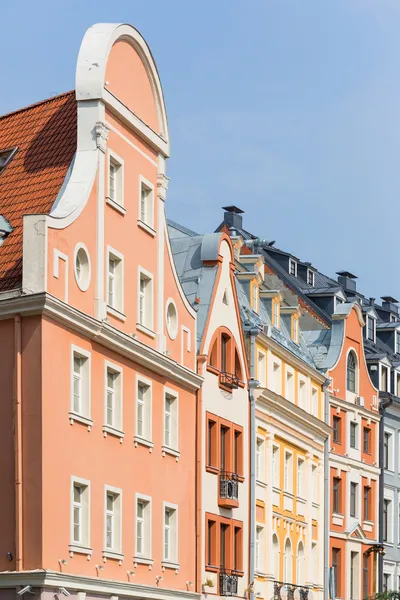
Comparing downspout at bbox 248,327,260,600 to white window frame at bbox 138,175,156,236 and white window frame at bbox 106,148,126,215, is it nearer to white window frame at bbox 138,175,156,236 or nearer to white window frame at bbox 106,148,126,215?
white window frame at bbox 138,175,156,236

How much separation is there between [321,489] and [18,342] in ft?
102

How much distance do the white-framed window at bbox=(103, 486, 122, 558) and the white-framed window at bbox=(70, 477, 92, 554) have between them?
1527 millimetres

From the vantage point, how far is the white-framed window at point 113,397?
4759cm

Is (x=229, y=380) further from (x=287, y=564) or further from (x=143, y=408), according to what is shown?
(x=287, y=564)

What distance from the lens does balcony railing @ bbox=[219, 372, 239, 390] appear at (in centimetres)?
5866

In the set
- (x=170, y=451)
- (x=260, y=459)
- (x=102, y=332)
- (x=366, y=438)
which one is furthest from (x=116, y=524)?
(x=366, y=438)

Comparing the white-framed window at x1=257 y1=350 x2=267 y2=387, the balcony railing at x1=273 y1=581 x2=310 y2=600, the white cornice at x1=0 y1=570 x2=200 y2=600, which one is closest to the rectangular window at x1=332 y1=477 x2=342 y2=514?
the balcony railing at x1=273 y1=581 x2=310 y2=600

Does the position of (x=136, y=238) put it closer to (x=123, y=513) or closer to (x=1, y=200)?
(x=1, y=200)

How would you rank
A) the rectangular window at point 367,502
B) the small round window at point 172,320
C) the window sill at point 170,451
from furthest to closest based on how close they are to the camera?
the rectangular window at point 367,502 → the small round window at point 172,320 → the window sill at point 170,451

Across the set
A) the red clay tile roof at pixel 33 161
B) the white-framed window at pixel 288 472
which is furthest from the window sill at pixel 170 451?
the white-framed window at pixel 288 472

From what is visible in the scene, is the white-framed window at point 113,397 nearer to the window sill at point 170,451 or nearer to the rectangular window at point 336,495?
the window sill at point 170,451

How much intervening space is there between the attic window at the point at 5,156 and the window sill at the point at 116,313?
253 inches

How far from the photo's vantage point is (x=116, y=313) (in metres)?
48.2

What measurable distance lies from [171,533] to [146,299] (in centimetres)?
819
